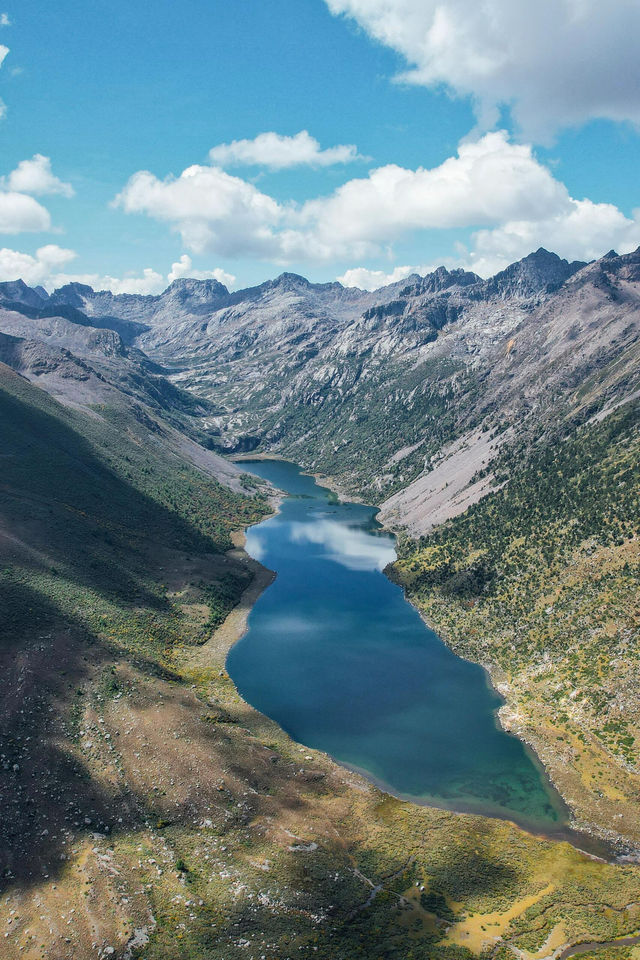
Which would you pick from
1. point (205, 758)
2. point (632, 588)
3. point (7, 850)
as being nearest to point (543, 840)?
point (205, 758)

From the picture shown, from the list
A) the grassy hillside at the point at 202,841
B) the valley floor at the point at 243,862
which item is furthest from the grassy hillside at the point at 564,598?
the valley floor at the point at 243,862

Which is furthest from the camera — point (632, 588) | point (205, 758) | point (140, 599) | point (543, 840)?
point (140, 599)

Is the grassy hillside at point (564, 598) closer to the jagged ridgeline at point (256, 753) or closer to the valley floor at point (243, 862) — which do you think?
the jagged ridgeline at point (256, 753)

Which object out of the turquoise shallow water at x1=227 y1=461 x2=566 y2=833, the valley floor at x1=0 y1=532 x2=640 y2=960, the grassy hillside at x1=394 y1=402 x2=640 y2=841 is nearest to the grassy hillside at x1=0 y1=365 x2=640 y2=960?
the valley floor at x1=0 y1=532 x2=640 y2=960

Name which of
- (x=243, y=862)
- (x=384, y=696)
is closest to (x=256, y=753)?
(x=243, y=862)

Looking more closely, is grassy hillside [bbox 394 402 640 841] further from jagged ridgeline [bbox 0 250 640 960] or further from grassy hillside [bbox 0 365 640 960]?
grassy hillside [bbox 0 365 640 960]

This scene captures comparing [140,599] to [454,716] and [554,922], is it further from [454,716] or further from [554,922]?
[554,922]
